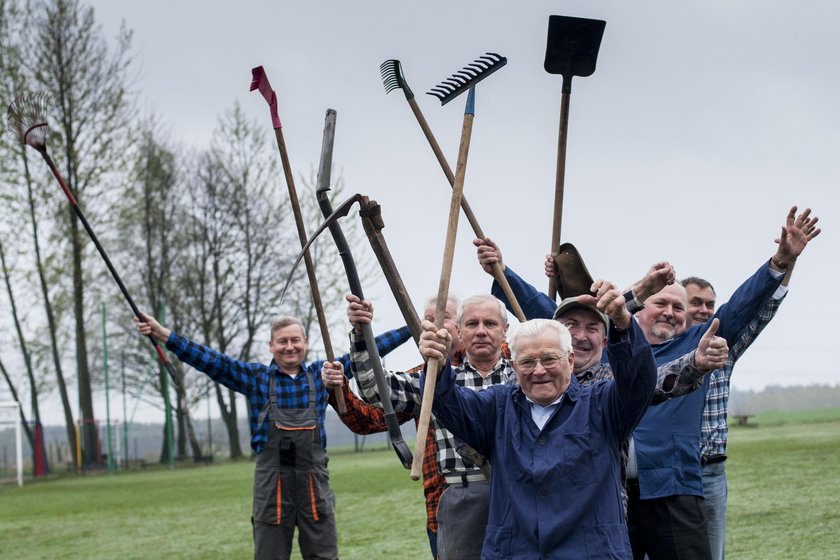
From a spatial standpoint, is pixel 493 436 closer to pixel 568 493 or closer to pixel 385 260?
pixel 568 493

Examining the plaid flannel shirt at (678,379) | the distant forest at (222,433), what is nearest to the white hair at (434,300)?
the plaid flannel shirt at (678,379)

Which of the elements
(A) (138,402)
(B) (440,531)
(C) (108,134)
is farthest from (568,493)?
(A) (138,402)

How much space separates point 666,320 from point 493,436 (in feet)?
5.60

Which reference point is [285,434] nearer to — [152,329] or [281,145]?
[152,329]

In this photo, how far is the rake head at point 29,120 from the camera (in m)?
7.42

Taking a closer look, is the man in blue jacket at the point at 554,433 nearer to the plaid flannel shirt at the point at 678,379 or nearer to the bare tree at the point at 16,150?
the plaid flannel shirt at the point at 678,379

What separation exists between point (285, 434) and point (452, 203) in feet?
10.2

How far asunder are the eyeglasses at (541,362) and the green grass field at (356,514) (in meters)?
4.96

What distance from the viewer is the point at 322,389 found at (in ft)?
22.6

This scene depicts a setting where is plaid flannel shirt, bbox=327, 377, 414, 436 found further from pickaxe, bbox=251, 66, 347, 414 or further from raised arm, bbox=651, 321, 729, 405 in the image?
raised arm, bbox=651, 321, 729, 405

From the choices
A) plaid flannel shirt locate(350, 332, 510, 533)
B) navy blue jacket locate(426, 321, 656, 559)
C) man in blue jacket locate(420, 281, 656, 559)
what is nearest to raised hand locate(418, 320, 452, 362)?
man in blue jacket locate(420, 281, 656, 559)

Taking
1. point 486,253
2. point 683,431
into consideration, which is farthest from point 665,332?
point 486,253

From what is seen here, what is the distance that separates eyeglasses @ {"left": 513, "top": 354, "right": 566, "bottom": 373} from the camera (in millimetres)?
3619

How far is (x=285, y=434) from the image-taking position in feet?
22.2
